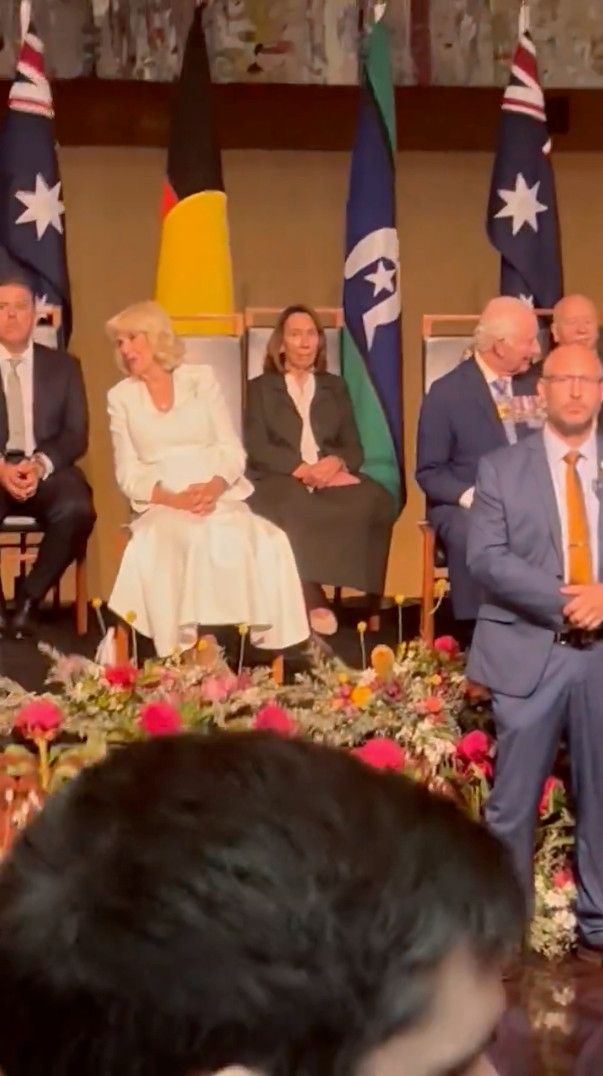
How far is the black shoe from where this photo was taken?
512 cm

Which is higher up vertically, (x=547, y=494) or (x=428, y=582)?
(x=547, y=494)

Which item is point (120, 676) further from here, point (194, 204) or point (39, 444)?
point (194, 204)

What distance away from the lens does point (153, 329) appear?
204 inches

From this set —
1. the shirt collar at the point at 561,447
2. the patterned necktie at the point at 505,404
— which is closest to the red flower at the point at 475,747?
the shirt collar at the point at 561,447

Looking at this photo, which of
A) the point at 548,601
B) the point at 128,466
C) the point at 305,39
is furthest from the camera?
the point at 305,39

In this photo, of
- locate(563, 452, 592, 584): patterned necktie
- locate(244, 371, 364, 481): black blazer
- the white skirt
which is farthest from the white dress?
locate(563, 452, 592, 584): patterned necktie

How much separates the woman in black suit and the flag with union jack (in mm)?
918

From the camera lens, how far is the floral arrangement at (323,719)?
365 cm

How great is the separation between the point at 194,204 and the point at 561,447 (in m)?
2.89

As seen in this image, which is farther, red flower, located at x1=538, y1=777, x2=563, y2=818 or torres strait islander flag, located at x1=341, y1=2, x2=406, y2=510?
torres strait islander flag, located at x1=341, y1=2, x2=406, y2=510

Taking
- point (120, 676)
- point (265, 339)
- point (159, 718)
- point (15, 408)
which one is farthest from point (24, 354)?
Result: point (159, 718)

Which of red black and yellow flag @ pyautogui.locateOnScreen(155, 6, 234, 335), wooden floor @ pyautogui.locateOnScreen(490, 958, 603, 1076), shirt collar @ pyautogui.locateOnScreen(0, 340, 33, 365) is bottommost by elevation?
wooden floor @ pyautogui.locateOnScreen(490, 958, 603, 1076)

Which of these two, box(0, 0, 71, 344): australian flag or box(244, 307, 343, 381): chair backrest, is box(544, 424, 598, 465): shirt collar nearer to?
box(244, 307, 343, 381): chair backrest

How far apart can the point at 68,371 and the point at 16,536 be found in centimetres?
82
